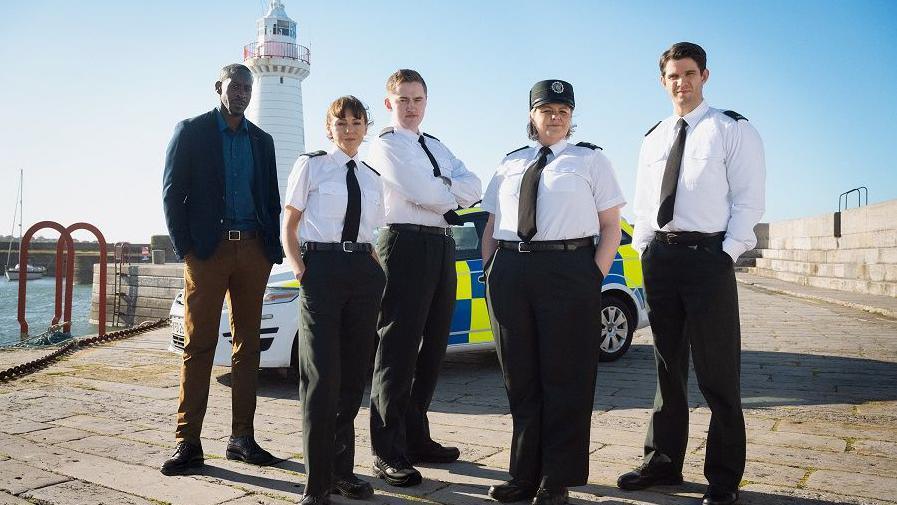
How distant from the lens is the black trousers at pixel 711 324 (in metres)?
3.29

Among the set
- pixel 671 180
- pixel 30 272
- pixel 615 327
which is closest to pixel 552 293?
pixel 671 180

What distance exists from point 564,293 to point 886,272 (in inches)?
547

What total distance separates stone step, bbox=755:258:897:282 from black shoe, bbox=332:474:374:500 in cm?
1384

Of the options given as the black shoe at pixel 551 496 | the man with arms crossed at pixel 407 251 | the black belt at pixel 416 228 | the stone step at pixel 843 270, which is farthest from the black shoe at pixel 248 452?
the stone step at pixel 843 270

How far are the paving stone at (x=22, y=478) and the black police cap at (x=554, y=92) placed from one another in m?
2.93

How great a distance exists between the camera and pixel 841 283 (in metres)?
17.1

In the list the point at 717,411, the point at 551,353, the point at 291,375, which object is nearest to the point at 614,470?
the point at 717,411

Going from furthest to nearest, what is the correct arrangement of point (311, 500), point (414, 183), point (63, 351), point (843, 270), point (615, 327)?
point (843, 270) < point (63, 351) < point (615, 327) < point (414, 183) < point (311, 500)

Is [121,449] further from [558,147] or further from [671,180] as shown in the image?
[671,180]

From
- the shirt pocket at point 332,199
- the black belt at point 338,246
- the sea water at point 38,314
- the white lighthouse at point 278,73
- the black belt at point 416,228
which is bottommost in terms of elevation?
the sea water at point 38,314

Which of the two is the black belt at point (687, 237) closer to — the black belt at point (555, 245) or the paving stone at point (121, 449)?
the black belt at point (555, 245)

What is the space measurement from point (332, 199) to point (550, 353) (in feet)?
4.00

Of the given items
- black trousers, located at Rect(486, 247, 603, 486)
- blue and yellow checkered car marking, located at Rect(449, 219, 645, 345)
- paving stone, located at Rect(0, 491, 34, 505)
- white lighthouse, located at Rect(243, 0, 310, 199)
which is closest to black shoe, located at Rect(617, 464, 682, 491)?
black trousers, located at Rect(486, 247, 603, 486)

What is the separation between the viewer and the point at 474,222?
6797mm
